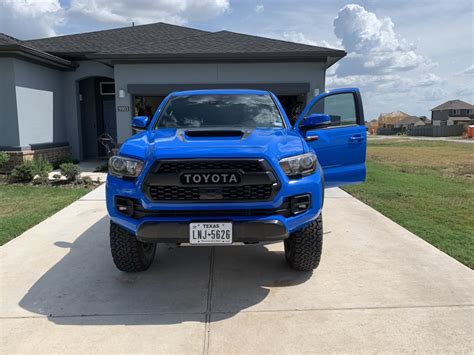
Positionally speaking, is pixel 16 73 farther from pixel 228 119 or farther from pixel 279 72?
pixel 228 119

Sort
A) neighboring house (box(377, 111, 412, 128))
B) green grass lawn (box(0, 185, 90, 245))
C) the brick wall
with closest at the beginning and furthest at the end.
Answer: green grass lawn (box(0, 185, 90, 245)) < the brick wall < neighboring house (box(377, 111, 412, 128))

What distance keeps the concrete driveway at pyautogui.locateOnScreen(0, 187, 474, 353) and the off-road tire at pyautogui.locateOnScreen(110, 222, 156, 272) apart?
141 millimetres

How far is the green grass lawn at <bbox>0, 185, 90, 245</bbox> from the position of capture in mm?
5844

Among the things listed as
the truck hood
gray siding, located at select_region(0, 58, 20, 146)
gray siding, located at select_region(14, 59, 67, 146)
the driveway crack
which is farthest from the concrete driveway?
gray siding, located at select_region(14, 59, 67, 146)

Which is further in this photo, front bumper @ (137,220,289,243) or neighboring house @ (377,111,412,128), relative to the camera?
neighboring house @ (377,111,412,128)

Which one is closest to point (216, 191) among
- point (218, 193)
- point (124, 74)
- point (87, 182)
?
point (218, 193)

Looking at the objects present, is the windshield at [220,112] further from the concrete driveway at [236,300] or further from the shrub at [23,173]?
the shrub at [23,173]

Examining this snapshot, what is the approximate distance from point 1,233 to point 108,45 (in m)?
10.1

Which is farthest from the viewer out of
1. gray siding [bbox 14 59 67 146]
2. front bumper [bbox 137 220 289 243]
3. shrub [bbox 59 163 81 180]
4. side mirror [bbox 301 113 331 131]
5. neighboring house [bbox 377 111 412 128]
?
neighboring house [bbox 377 111 412 128]

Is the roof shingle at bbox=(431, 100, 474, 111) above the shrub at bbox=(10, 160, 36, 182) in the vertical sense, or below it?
above

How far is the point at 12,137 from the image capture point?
10.9 metres

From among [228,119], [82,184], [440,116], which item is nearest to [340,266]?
[228,119]

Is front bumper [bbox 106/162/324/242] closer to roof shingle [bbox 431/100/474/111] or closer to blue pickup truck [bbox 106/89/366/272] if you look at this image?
blue pickup truck [bbox 106/89/366/272]

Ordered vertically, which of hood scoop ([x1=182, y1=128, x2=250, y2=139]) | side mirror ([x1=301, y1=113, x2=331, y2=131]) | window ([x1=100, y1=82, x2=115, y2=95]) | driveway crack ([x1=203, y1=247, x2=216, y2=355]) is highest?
window ([x1=100, y1=82, x2=115, y2=95])
